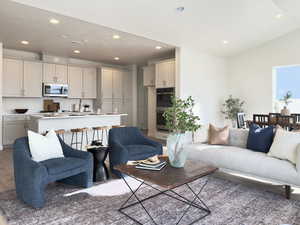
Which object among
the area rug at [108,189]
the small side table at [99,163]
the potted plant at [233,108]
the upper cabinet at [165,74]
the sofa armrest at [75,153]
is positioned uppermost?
the upper cabinet at [165,74]

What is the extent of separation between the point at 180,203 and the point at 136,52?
515 centimetres

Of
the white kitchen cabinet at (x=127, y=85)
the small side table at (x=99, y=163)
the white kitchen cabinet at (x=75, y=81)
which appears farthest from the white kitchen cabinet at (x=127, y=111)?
the small side table at (x=99, y=163)

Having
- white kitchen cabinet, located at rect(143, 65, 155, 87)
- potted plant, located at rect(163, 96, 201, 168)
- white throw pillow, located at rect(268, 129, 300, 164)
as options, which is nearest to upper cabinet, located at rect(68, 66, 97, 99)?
white kitchen cabinet, located at rect(143, 65, 155, 87)

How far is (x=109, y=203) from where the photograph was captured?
2588mm

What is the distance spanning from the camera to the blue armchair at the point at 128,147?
3.39m

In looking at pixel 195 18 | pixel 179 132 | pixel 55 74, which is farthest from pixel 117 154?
pixel 55 74

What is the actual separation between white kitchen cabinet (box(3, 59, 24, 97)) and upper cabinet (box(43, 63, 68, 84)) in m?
0.67

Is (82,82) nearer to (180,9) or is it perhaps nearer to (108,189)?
(180,9)

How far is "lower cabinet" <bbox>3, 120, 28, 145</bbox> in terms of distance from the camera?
5.85 m

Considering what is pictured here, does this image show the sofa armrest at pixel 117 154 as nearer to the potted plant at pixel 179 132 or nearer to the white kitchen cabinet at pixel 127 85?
the potted plant at pixel 179 132

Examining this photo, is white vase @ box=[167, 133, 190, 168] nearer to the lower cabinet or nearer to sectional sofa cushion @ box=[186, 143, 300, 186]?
sectional sofa cushion @ box=[186, 143, 300, 186]

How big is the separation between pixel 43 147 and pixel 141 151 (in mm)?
1414

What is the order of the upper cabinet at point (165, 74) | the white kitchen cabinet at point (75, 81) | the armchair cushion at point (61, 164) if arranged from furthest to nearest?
the white kitchen cabinet at point (75, 81)
the upper cabinet at point (165, 74)
the armchair cushion at point (61, 164)

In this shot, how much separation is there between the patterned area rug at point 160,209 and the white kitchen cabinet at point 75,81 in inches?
192
